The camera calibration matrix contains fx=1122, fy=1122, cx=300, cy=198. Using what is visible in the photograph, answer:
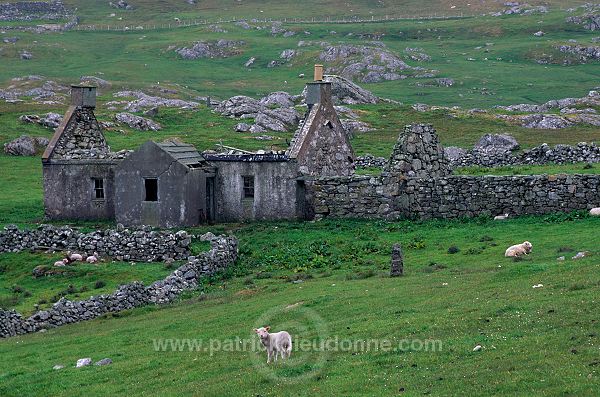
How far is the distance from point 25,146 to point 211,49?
10196cm

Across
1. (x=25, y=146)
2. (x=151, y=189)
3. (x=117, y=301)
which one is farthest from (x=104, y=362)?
(x=25, y=146)

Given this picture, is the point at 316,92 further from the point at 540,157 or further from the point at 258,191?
the point at 540,157

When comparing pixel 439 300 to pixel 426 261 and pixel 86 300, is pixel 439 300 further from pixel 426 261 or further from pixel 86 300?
pixel 86 300

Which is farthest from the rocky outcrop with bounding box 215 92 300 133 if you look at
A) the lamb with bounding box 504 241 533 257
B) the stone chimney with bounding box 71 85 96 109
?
the lamb with bounding box 504 241 533 257

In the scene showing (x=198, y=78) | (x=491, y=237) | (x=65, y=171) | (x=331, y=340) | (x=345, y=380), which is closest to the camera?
(x=345, y=380)

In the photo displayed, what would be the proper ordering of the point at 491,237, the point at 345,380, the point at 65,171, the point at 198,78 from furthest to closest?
1. the point at 198,78
2. the point at 65,171
3. the point at 491,237
4. the point at 345,380

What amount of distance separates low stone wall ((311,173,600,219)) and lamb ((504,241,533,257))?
8.33m

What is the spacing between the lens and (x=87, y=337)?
30.4 meters

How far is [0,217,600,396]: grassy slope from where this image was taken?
19.6 meters

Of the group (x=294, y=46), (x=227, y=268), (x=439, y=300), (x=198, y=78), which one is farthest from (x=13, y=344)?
(x=294, y=46)

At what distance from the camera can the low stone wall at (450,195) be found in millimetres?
41250

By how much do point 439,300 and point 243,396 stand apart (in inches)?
290

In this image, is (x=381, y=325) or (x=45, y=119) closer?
(x=381, y=325)

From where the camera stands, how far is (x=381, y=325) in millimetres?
24312
